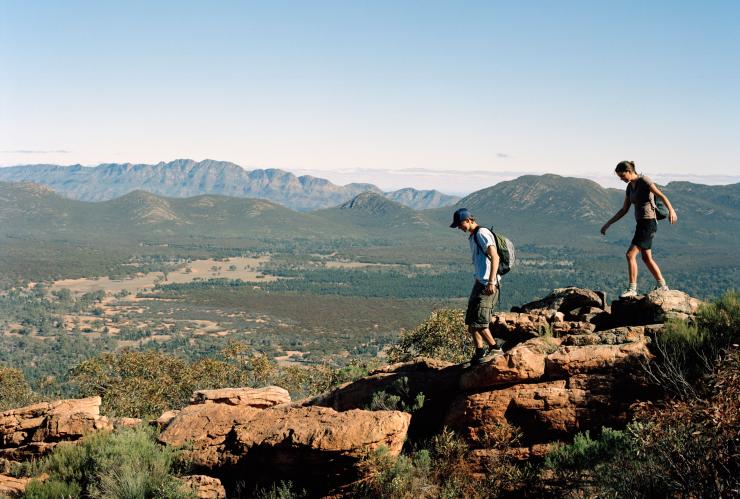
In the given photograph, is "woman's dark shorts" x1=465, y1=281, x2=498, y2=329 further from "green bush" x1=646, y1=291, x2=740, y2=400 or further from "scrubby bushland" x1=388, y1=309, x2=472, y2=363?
"scrubby bushland" x1=388, y1=309, x2=472, y2=363

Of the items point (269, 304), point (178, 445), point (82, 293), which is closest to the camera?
point (178, 445)

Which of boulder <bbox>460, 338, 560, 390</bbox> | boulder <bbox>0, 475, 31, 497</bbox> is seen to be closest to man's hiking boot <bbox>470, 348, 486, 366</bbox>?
boulder <bbox>460, 338, 560, 390</bbox>

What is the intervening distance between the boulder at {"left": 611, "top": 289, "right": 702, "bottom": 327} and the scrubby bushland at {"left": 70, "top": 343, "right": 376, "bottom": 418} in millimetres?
18498

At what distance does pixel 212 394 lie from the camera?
501 inches

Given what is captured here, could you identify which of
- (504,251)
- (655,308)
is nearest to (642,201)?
(655,308)

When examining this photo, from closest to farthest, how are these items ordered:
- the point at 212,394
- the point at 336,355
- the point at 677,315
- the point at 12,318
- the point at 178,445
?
the point at 178,445 → the point at 677,315 → the point at 212,394 → the point at 336,355 → the point at 12,318

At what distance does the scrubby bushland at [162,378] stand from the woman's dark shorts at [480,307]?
1911 cm

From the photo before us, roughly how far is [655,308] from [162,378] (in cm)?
2740

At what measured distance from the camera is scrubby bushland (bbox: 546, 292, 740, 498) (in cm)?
564

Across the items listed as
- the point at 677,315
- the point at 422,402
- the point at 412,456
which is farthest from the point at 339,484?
the point at 677,315

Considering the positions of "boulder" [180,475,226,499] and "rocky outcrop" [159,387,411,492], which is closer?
"rocky outcrop" [159,387,411,492]

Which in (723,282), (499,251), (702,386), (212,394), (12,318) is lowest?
(12,318)

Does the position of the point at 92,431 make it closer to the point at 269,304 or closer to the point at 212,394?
the point at 212,394

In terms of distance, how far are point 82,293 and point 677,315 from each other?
631 ft
